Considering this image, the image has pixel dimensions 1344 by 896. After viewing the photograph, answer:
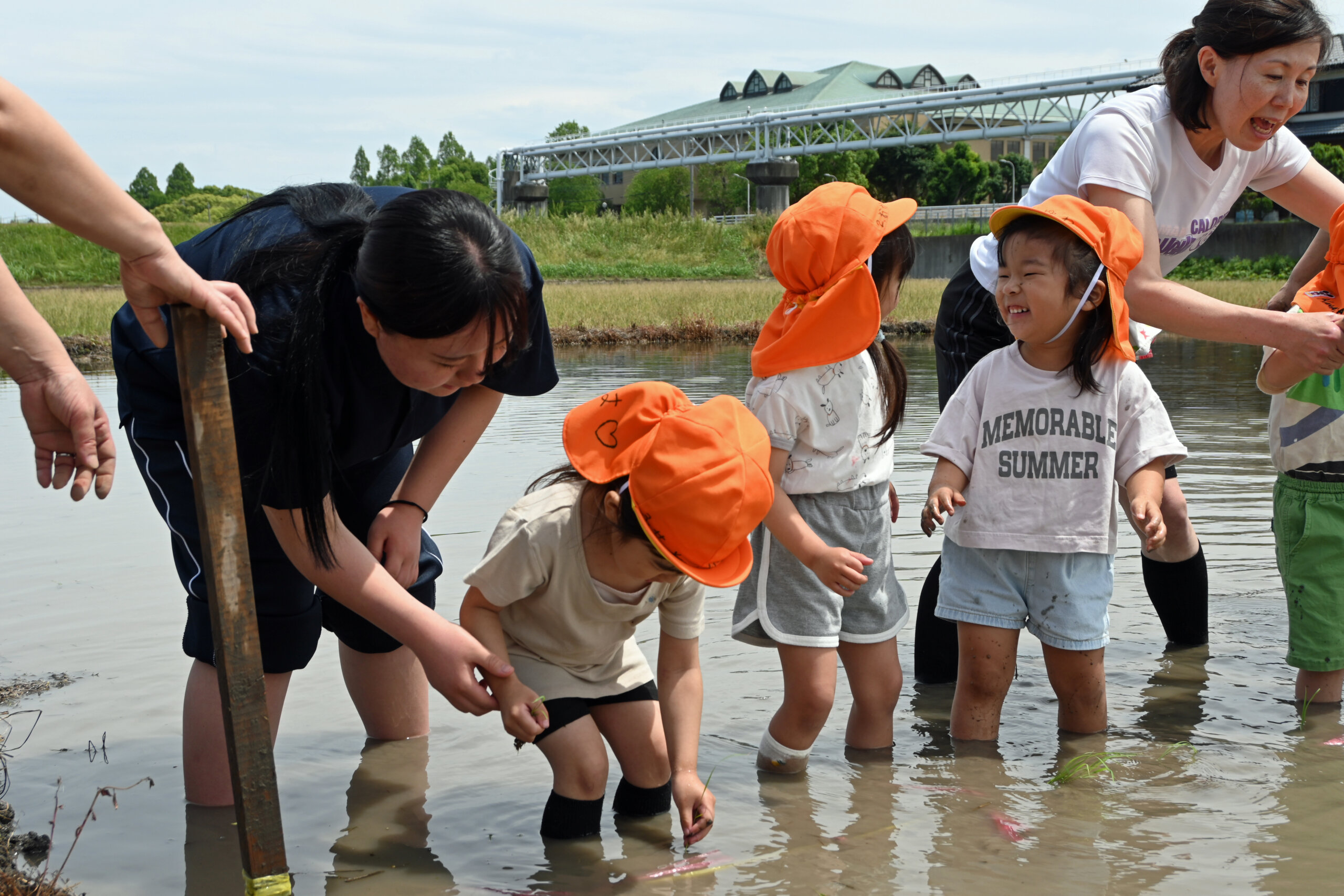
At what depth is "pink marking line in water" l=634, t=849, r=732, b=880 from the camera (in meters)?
2.46

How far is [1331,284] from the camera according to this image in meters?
3.24

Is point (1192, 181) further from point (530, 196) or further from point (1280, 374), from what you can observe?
point (530, 196)

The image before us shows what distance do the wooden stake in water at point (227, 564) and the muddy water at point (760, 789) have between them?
45cm

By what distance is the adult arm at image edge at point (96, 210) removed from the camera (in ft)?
5.48

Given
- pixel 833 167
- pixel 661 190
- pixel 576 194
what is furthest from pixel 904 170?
pixel 576 194

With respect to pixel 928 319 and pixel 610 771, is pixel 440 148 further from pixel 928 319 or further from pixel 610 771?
pixel 610 771

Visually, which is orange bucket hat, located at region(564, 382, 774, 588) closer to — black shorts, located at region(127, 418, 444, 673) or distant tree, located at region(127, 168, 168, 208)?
black shorts, located at region(127, 418, 444, 673)

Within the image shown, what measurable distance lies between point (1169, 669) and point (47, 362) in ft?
10.4

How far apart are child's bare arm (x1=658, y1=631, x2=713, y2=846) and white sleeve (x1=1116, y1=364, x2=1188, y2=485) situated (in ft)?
3.83

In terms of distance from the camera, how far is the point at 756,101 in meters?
74.1

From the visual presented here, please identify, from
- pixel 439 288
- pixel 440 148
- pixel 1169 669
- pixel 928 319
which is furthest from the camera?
pixel 440 148

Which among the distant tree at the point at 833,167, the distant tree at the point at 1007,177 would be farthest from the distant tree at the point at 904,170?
the distant tree at the point at 1007,177

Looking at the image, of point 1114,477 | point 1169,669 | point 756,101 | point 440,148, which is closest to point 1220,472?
point 1169,669

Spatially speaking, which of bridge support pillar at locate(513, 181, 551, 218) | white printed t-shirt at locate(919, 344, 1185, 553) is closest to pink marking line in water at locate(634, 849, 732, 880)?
white printed t-shirt at locate(919, 344, 1185, 553)
